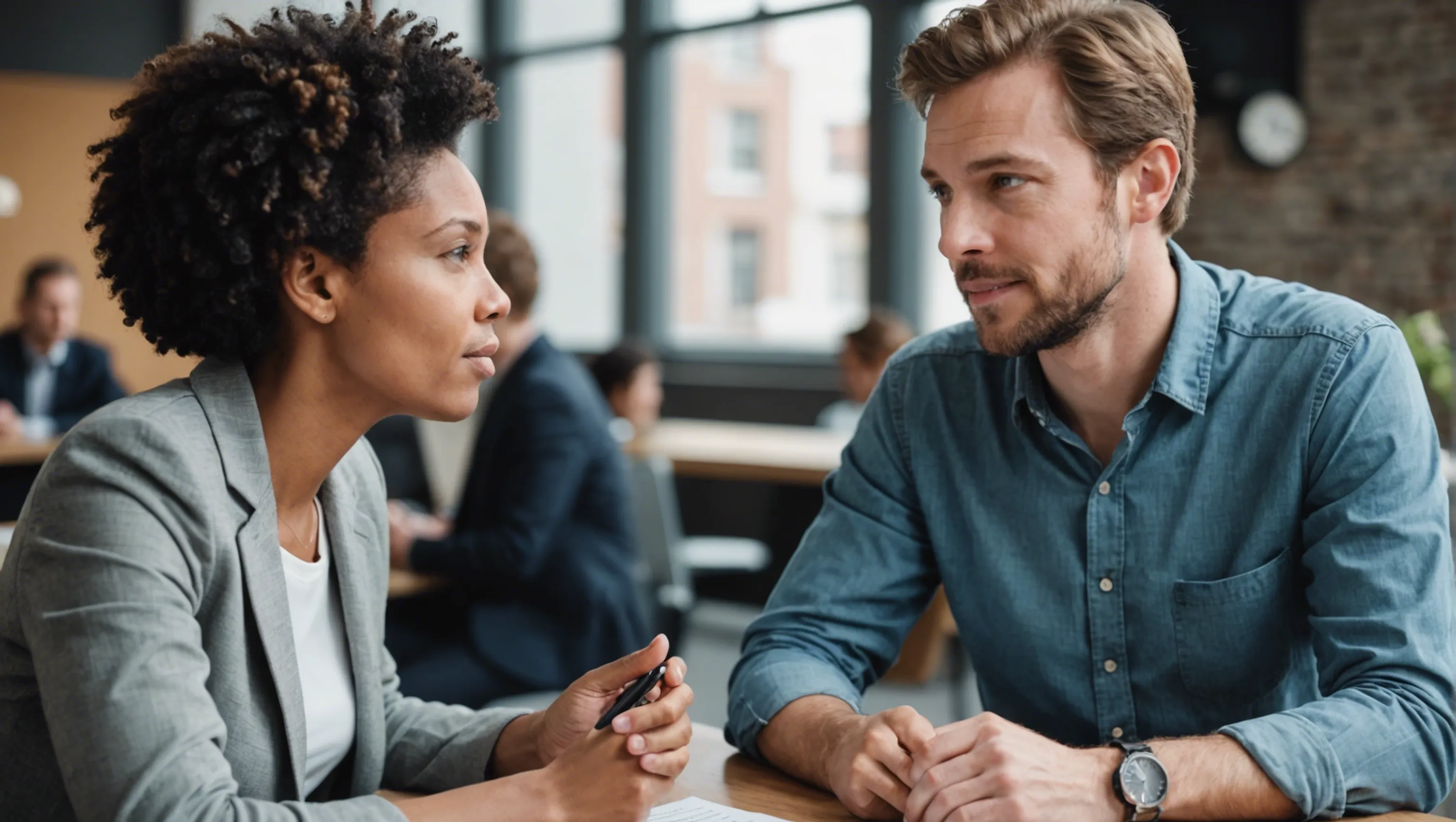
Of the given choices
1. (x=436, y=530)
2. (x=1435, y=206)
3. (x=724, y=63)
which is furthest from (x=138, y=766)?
(x=724, y=63)

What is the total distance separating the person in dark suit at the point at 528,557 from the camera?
2.63 metres

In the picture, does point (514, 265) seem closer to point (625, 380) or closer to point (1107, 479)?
point (1107, 479)

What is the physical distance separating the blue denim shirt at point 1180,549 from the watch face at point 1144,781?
94mm

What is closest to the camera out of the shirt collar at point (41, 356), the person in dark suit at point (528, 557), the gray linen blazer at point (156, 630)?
the gray linen blazer at point (156, 630)

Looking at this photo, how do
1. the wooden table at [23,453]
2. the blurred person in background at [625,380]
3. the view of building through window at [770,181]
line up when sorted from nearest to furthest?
the wooden table at [23,453]
the blurred person in background at [625,380]
the view of building through window at [770,181]

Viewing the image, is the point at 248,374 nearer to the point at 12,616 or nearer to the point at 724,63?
the point at 12,616

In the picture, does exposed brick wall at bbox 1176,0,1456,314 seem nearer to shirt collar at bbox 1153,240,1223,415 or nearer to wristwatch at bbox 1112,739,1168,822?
shirt collar at bbox 1153,240,1223,415

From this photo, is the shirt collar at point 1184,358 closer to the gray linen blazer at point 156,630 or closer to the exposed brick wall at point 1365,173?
the gray linen blazer at point 156,630

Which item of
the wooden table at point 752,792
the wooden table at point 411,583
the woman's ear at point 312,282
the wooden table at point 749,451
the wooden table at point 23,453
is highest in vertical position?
the woman's ear at point 312,282

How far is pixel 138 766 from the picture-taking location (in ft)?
3.28

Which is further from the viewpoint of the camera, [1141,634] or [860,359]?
[860,359]

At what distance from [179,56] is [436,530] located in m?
1.87

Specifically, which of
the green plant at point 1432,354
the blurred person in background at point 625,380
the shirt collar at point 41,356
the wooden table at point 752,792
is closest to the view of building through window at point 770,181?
the blurred person in background at point 625,380

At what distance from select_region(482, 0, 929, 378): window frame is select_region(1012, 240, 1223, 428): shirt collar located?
171 inches
